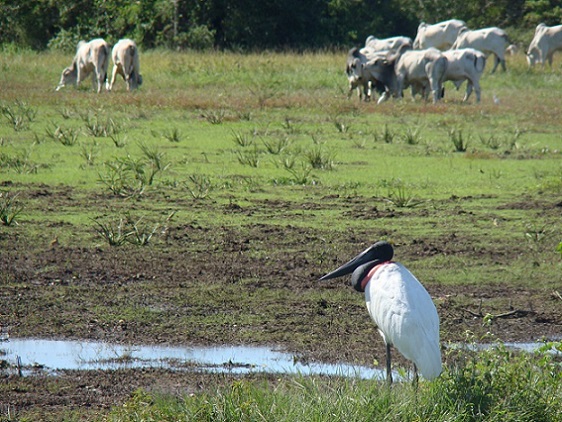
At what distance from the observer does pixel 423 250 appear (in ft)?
29.9

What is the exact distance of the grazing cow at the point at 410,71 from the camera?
22.4m

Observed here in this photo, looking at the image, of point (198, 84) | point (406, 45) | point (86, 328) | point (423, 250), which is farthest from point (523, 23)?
point (86, 328)

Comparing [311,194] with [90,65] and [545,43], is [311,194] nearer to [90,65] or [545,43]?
[90,65]

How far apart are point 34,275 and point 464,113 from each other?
41.5ft

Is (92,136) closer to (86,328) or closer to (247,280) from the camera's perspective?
(247,280)

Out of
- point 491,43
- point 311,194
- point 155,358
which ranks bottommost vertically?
point 491,43

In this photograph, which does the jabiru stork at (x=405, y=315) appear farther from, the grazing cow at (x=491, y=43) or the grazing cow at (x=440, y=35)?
the grazing cow at (x=440, y=35)

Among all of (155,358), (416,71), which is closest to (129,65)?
(416,71)

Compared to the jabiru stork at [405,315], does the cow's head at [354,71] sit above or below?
below

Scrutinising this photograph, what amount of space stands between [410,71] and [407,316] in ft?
59.4

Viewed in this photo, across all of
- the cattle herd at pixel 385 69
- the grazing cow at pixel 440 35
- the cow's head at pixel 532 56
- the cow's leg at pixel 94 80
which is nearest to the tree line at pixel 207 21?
the grazing cow at pixel 440 35

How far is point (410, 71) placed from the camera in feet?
74.7

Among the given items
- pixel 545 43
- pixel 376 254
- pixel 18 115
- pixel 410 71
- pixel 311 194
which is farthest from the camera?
pixel 545 43

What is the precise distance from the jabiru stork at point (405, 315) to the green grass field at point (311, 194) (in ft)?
0.46
